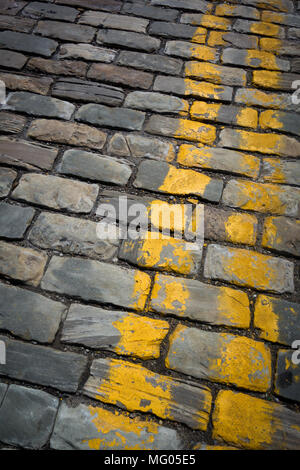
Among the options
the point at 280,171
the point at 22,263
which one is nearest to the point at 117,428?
the point at 22,263

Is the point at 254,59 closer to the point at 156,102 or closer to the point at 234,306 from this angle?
the point at 156,102

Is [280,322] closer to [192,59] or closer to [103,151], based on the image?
[103,151]

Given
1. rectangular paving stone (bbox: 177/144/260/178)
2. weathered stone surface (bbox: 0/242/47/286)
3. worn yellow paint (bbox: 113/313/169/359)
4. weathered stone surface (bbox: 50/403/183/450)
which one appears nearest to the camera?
weathered stone surface (bbox: 50/403/183/450)

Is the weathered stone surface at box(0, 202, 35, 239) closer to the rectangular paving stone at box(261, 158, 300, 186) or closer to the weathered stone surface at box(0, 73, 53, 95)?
the weathered stone surface at box(0, 73, 53, 95)

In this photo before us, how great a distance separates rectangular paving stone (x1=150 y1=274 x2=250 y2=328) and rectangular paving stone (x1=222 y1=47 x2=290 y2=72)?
1.32 metres

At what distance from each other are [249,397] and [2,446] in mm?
726

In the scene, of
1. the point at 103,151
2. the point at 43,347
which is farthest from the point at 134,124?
the point at 43,347

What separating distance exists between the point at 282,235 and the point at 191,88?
3.01 feet

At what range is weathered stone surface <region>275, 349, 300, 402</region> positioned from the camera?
86 cm

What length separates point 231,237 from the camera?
1111mm

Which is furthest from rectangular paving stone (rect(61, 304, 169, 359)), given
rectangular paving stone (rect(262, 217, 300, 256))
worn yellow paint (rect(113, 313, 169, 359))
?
rectangular paving stone (rect(262, 217, 300, 256))

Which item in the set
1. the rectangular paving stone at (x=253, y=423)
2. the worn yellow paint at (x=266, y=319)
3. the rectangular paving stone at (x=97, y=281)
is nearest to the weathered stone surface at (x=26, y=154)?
the rectangular paving stone at (x=97, y=281)

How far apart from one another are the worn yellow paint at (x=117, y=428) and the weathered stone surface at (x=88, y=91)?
1.34 meters

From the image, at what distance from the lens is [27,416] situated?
810 millimetres
